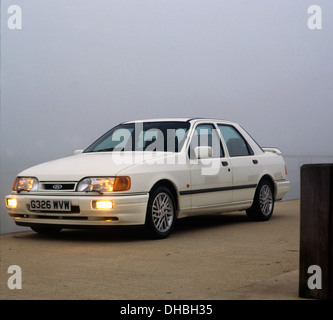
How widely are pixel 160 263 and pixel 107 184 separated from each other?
1.69 m

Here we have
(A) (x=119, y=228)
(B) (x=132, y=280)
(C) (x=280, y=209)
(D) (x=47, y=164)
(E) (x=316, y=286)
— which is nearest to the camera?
(E) (x=316, y=286)

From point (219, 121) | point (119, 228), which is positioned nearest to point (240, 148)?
point (219, 121)

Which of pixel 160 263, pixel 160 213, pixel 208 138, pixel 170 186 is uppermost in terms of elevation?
pixel 208 138

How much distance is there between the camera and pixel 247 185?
10.4 metres

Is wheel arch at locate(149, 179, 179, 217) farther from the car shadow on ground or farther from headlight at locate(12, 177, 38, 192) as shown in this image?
headlight at locate(12, 177, 38, 192)

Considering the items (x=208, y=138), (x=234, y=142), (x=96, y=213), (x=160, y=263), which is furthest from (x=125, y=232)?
(x=160, y=263)

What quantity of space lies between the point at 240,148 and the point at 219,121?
51cm

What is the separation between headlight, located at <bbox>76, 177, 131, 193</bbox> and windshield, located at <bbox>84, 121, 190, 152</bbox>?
107 centimetres

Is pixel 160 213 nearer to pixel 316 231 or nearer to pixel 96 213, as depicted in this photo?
pixel 96 213

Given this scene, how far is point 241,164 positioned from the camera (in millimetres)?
10328

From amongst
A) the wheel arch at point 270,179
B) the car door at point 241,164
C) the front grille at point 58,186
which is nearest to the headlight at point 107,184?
the front grille at point 58,186

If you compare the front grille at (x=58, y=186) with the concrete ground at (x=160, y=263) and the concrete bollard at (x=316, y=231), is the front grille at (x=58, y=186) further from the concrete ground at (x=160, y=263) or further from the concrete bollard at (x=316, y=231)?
the concrete bollard at (x=316, y=231)

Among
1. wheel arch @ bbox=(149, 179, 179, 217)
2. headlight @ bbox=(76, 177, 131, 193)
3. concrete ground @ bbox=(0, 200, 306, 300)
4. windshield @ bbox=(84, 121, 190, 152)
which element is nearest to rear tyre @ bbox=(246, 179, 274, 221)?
concrete ground @ bbox=(0, 200, 306, 300)
